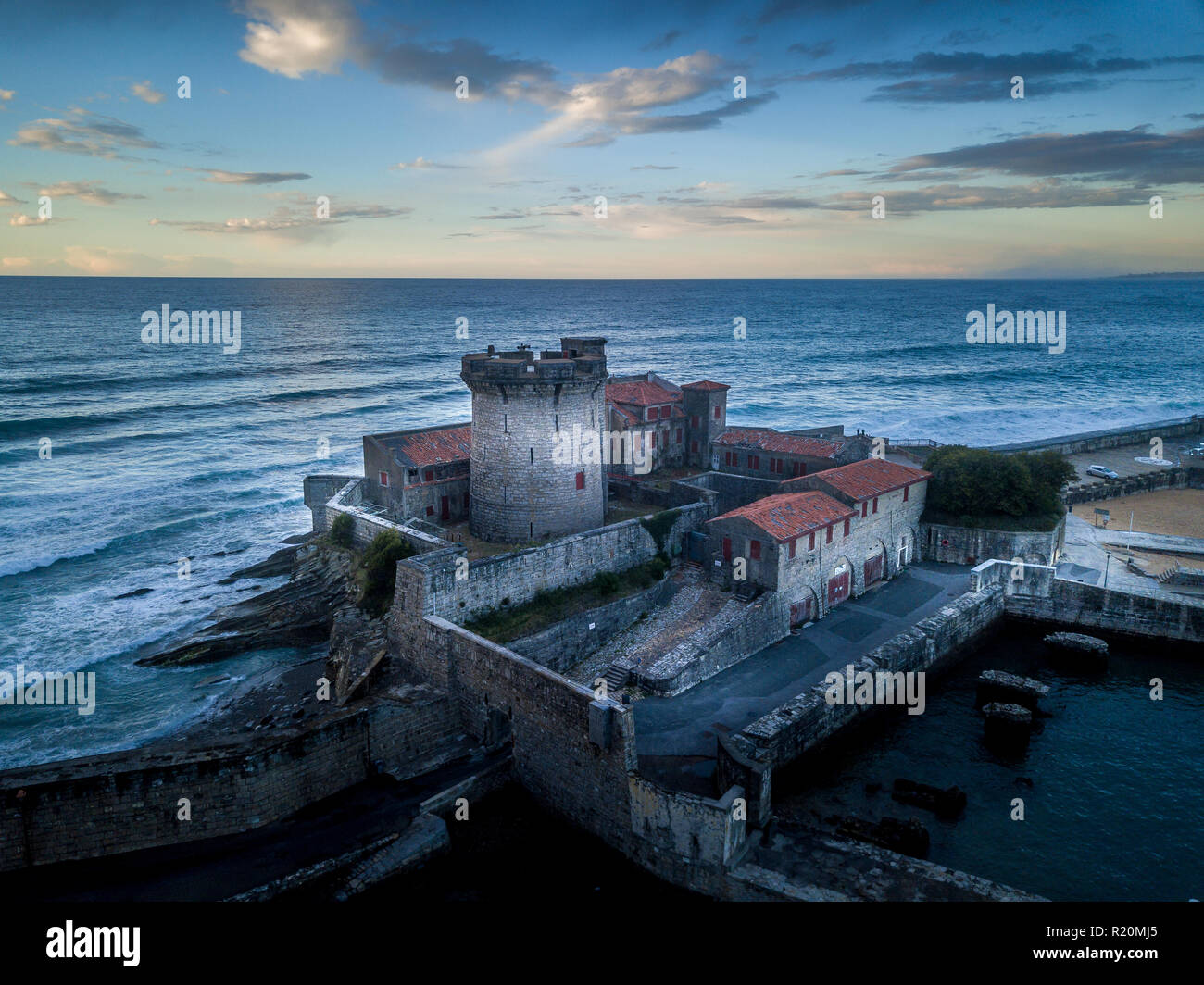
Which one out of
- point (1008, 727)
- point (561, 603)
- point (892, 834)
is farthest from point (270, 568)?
point (1008, 727)

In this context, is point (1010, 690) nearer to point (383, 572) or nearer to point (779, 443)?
point (779, 443)

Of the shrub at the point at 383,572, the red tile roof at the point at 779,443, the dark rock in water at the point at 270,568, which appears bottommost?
the dark rock in water at the point at 270,568

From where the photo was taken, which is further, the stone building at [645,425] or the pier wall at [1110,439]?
the pier wall at [1110,439]

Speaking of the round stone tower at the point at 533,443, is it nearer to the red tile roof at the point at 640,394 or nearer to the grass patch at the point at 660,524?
the grass patch at the point at 660,524

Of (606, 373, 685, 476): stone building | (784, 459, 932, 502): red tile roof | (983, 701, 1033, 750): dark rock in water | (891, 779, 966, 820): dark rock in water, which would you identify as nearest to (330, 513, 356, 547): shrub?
(606, 373, 685, 476): stone building

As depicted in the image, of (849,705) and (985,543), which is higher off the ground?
(985,543)

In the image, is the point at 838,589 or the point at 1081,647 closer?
the point at 1081,647

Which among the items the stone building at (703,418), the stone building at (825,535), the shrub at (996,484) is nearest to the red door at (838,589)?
the stone building at (825,535)

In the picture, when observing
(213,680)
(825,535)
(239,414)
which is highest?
(239,414)
